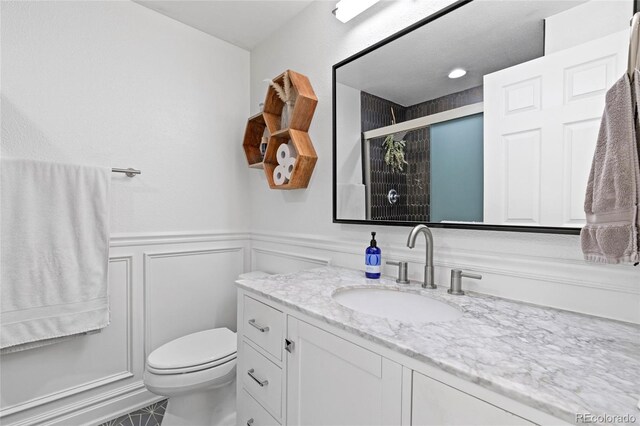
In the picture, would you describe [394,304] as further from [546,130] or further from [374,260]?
[546,130]

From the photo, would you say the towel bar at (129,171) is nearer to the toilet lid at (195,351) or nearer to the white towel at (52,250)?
the white towel at (52,250)

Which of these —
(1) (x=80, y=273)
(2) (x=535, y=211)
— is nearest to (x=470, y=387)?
(2) (x=535, y=211)

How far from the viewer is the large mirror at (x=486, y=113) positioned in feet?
2.86

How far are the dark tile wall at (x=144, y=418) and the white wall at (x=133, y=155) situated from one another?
1.9 inches

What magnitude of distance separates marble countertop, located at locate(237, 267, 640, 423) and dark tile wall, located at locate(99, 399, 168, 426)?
1301 mm

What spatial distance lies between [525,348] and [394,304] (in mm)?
538

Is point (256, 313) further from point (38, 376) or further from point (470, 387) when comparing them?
point (38, 376)

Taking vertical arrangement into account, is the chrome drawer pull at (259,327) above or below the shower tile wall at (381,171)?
below

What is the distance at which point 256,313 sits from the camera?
1185mm

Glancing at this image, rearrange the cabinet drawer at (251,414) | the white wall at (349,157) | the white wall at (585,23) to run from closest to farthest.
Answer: the white wall at (585,23), the cabinet drawer at (251,414), the white wall at (349,157)

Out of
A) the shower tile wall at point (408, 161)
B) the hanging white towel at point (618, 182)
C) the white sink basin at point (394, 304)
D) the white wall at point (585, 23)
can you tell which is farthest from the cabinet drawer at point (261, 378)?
the white wall at point (585, 23)

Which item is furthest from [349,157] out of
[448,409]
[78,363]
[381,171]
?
[78,363]

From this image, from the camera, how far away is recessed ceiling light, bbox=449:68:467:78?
3.69ft

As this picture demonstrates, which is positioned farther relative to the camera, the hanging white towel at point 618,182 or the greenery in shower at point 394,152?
the greenery in shower at point 394,152
